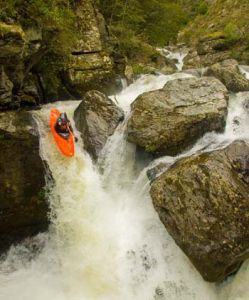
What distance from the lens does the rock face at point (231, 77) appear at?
427 inches

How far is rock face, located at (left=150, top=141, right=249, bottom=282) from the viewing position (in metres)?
5.80

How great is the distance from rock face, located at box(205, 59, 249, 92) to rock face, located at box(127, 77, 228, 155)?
7.53ft

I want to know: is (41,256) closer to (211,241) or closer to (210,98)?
(211,241)

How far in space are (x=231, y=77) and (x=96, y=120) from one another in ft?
16.3

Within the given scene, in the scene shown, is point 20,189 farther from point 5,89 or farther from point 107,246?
point 5,89

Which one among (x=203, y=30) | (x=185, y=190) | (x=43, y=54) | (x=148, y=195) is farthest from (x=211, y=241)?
(x=203, y=30)

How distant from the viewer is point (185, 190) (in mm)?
6301

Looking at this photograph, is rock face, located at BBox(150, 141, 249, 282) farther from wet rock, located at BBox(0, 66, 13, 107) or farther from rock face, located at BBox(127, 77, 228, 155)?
wet rock, located at BBox(0, 66, 13, 107)

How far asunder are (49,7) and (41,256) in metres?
6.34

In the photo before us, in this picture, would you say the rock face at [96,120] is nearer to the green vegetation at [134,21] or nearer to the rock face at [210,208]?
the rock face at [210,208]

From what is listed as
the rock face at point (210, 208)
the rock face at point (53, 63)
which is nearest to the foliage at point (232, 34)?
the rock face at point (53, 63)

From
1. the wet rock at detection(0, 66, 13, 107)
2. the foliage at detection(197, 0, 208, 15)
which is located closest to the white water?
the wet rock at detection(0, 66, 13, 107)

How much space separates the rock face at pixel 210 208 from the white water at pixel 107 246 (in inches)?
21.5

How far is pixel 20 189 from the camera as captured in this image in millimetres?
7316
